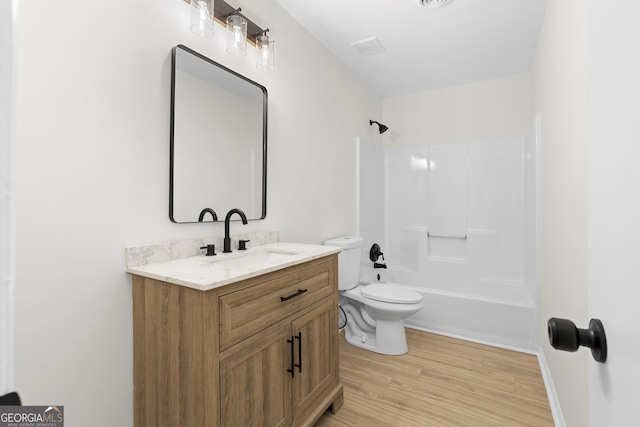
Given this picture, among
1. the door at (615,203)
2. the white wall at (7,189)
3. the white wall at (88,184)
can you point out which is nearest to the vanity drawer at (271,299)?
the white wall at (88,184)

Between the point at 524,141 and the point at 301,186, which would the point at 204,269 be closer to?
the point at 301,186

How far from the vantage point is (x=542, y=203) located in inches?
87.8

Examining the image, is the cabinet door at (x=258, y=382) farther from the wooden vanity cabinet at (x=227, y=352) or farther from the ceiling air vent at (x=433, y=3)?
the ceiling air vent at (x=433, y=3)

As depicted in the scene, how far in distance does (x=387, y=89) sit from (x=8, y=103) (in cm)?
358

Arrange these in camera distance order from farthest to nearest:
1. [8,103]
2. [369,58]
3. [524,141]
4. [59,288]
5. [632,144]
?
1. [524,141]
2. [369,58]
3. [59,288]
4. [632,144]
5. [8,103]

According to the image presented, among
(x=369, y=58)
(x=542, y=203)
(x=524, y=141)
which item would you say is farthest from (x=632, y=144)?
(x=524, y=141)

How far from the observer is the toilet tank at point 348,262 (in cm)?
253

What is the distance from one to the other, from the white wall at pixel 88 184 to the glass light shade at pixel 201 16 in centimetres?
9

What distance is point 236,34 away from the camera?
1.60m

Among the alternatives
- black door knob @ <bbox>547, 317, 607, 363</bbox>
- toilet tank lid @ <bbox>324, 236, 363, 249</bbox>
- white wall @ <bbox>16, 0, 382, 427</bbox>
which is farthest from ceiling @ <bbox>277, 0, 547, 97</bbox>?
black door knob @ <bbox>547, 317, 607, 363</bbox>

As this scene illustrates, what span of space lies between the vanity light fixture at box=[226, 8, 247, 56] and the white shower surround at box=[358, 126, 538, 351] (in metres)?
1.71

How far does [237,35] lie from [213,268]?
1189 mm

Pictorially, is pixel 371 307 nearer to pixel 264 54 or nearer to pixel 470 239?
pixel 470 239

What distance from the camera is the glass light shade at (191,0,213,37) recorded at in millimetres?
1406
